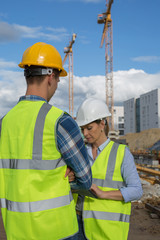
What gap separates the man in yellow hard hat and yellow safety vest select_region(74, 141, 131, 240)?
1.70 feet

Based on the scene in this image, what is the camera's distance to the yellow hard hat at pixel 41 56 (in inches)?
66.4

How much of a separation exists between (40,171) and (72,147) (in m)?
0.20

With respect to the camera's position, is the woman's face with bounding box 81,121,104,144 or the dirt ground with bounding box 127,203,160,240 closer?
the woman's face with bounding box 81,121,104,144

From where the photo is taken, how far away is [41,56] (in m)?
1.70

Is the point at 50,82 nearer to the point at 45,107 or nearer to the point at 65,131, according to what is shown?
the point at 45,107

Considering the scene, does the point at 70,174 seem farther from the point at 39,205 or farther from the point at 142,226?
the point at 142,226

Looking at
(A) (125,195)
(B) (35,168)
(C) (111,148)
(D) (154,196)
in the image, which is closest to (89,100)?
(C) (111,148)

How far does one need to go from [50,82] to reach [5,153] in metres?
0.46

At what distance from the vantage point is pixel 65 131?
150cm

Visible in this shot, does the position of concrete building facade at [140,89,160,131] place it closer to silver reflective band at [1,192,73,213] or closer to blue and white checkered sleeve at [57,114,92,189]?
blue and white checkered sleeve at [57,114,92,189]

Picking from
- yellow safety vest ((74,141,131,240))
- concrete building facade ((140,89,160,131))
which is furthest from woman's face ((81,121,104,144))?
concrete building facade ((140,89,160,131))

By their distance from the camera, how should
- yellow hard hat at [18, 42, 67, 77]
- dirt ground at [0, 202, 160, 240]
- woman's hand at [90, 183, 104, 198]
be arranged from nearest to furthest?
1. yellow hard hat at [18, 42, 67, 77]
2. woman's hand at [90, 183, 104, 198]
3. dirt ground at [0, 202, 160, 240]

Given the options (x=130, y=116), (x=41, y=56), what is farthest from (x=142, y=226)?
(x=130, y=116)

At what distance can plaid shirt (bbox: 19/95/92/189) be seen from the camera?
1498 mm
